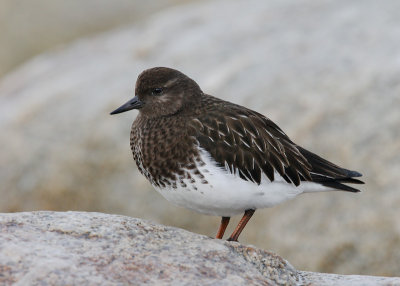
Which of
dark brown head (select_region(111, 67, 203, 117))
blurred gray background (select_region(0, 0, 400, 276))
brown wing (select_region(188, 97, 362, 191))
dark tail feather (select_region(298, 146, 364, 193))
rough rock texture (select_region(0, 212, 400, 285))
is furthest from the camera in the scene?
blurred gray background (select_region(0, 0, 400, 276))

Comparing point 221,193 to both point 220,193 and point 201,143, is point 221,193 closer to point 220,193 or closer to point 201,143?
point 220,193

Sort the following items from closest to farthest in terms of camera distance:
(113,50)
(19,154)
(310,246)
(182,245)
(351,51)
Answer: (182,245) < (310,246) < (351,51) < (19,154) < (113,50)

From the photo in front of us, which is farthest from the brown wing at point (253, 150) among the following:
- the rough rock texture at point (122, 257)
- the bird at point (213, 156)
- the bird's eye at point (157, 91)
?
the rough rock texture at point (122, 257)

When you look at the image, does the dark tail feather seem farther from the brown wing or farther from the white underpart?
the white underpart

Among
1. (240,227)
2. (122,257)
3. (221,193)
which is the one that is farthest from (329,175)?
(122,257)

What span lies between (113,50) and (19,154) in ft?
8.29

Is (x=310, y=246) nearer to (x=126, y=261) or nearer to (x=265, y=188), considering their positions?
(x=265, y=188)

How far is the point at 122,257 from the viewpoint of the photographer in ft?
15.2

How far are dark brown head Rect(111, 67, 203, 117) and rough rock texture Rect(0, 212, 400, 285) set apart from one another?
1.15 meters

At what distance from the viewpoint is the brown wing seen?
567 cm

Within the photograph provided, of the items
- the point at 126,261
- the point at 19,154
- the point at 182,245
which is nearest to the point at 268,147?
the point at 182,245

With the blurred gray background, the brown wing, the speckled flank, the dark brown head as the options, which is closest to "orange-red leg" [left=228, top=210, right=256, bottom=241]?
the speckled flank

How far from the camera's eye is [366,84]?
339 inches

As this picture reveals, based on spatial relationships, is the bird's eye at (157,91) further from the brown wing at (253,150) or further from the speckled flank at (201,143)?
the brown wing at (253,150)
